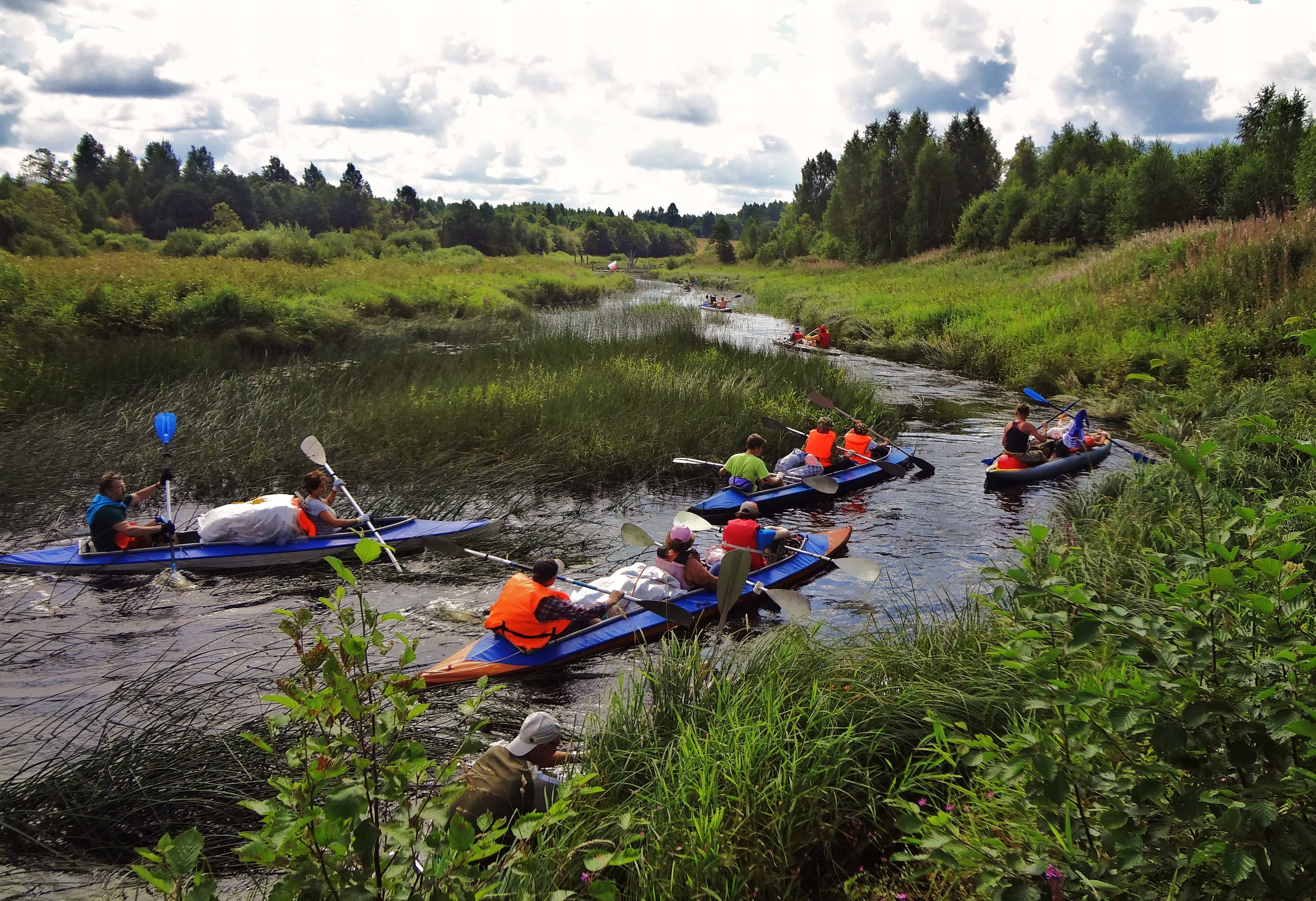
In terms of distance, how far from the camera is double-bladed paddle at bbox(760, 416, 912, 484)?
1036cm

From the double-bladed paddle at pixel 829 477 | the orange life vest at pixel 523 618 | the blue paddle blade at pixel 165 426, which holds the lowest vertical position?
the orange life vest at pixel 523 618

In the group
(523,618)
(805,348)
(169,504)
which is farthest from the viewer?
(805,348)

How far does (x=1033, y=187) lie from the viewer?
4934 cm

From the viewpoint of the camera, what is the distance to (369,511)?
31.0ft

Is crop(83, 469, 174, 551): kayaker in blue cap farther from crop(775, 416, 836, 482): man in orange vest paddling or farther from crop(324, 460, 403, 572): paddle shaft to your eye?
crop(775, 416, 836, 482): man in orange vest paddling

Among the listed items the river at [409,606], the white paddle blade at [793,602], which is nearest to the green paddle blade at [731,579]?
the white paddle blade at [793,602]

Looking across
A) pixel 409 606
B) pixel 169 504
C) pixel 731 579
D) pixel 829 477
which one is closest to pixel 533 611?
pixel 409 606

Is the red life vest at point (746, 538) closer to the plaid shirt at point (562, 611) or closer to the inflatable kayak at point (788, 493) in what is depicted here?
the inflatable kayak at point (788, 493)

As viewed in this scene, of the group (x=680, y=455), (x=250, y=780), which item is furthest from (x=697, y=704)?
(x=680, y=455)

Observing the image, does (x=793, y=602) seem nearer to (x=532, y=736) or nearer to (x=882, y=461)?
(x=532, y=736)

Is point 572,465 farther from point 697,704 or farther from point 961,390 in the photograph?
point 961,390

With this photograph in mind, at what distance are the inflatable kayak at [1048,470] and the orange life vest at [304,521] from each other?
30.2 feet

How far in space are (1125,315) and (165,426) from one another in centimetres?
1850

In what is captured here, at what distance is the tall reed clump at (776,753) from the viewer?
3242 millimetres
